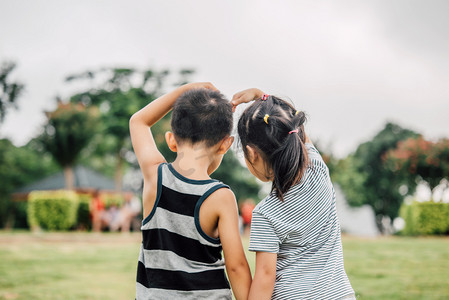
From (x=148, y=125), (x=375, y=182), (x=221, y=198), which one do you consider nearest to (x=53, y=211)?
(x=148, y=125)

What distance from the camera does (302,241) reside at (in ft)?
4.99

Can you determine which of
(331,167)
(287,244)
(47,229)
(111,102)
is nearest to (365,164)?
(331,167)

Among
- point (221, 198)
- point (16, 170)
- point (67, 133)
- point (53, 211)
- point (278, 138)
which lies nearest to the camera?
point (221, 198)

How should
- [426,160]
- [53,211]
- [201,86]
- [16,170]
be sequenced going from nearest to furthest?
[201,86] < [53,211] < [426,160] < [16,170]

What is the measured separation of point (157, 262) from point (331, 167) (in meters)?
19.1

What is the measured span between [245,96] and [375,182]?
3086cm

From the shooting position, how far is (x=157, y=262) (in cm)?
149

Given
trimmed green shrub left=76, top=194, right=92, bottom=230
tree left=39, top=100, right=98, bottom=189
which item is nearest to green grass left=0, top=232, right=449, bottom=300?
trimmed green shrub left=76, top=194, right=92, bottom=230

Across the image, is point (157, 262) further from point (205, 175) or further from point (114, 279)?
point (114, 279)

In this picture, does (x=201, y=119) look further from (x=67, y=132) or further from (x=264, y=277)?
(x=67, y=132)

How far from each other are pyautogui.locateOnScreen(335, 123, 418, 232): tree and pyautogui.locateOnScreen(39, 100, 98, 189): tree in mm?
17198

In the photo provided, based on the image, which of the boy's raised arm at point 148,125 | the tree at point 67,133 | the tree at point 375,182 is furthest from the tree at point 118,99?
the boy's raised arm at point 148,125

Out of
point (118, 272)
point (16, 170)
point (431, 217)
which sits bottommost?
point (16, 170)

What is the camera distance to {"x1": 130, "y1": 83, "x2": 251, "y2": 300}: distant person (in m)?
1.46
